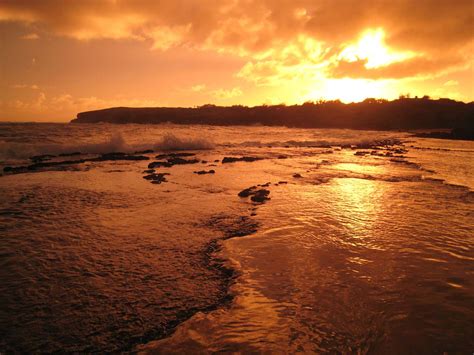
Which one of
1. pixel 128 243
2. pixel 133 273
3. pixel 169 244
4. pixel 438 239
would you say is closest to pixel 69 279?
pixel 133 273

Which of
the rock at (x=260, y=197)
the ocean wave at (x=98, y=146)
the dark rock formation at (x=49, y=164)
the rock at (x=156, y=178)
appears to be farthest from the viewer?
the ocean wave at (x=98, y=146)

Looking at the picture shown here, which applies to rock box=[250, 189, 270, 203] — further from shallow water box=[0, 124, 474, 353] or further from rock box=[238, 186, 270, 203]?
shallow water box=[0, 124, 474, 353]

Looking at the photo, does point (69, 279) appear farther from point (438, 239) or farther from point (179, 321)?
point (438, 239)

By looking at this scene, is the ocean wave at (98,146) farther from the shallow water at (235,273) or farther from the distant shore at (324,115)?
the distant shore at (324,115)

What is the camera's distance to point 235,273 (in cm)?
368

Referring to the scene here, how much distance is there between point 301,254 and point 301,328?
1.57m

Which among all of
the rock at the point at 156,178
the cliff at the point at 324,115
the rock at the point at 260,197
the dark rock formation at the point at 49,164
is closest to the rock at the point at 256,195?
the rock at the point at 260,197

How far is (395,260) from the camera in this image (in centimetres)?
398

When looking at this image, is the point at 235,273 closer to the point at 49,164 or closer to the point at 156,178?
the point at 156,178

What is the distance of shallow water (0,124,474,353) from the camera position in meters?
2.57

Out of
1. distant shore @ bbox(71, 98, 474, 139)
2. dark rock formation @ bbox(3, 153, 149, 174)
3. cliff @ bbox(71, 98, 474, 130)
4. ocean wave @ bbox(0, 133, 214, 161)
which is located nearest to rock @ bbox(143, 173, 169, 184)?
dark rock formation @ bbox(3, 153, 149, 174)

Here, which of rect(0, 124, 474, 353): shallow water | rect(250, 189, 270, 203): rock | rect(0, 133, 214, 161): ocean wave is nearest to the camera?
rect(0, 124, 474, 353): shallow water

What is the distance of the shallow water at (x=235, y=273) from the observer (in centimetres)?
257

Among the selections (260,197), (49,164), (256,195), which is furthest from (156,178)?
(49,164)
